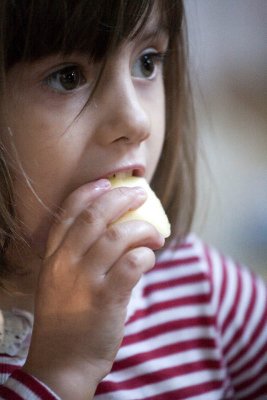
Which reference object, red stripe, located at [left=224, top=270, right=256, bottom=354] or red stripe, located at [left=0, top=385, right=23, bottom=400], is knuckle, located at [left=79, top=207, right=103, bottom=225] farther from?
red stripe, located at [left=224, top=270, right=256, bottom=354]

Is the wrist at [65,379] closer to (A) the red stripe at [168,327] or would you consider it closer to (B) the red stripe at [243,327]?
(A) the red stripe at [168,327]

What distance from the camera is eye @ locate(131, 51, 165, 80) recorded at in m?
0.71

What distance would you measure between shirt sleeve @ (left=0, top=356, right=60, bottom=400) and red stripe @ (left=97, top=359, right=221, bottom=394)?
5.7 inches

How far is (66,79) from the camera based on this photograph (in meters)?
0.63

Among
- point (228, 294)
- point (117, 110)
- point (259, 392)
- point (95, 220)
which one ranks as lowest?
point (259, 392)

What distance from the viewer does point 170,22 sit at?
71 centimetres

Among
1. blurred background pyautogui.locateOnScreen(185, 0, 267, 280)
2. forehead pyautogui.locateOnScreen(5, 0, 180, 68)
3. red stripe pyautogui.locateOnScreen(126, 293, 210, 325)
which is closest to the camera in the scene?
forehead pyautogui.locateOnScreen(5, 0, 180, 68)

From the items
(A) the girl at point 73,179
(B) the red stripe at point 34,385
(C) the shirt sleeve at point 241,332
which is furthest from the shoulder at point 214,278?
(B) the red stripe at point 34,385

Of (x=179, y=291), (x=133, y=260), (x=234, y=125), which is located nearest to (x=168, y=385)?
(x=179, y=291)

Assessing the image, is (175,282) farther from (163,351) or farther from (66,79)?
(66,79)

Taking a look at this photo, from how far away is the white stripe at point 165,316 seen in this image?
79 centimetres

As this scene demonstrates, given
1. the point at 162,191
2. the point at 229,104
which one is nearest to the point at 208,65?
the point at 229,104

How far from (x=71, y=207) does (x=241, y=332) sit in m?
0.33

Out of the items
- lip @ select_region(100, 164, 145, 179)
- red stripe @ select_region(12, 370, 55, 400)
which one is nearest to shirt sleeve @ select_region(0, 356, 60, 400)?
red stripe @ select_region(12, 370, 55, 400)
